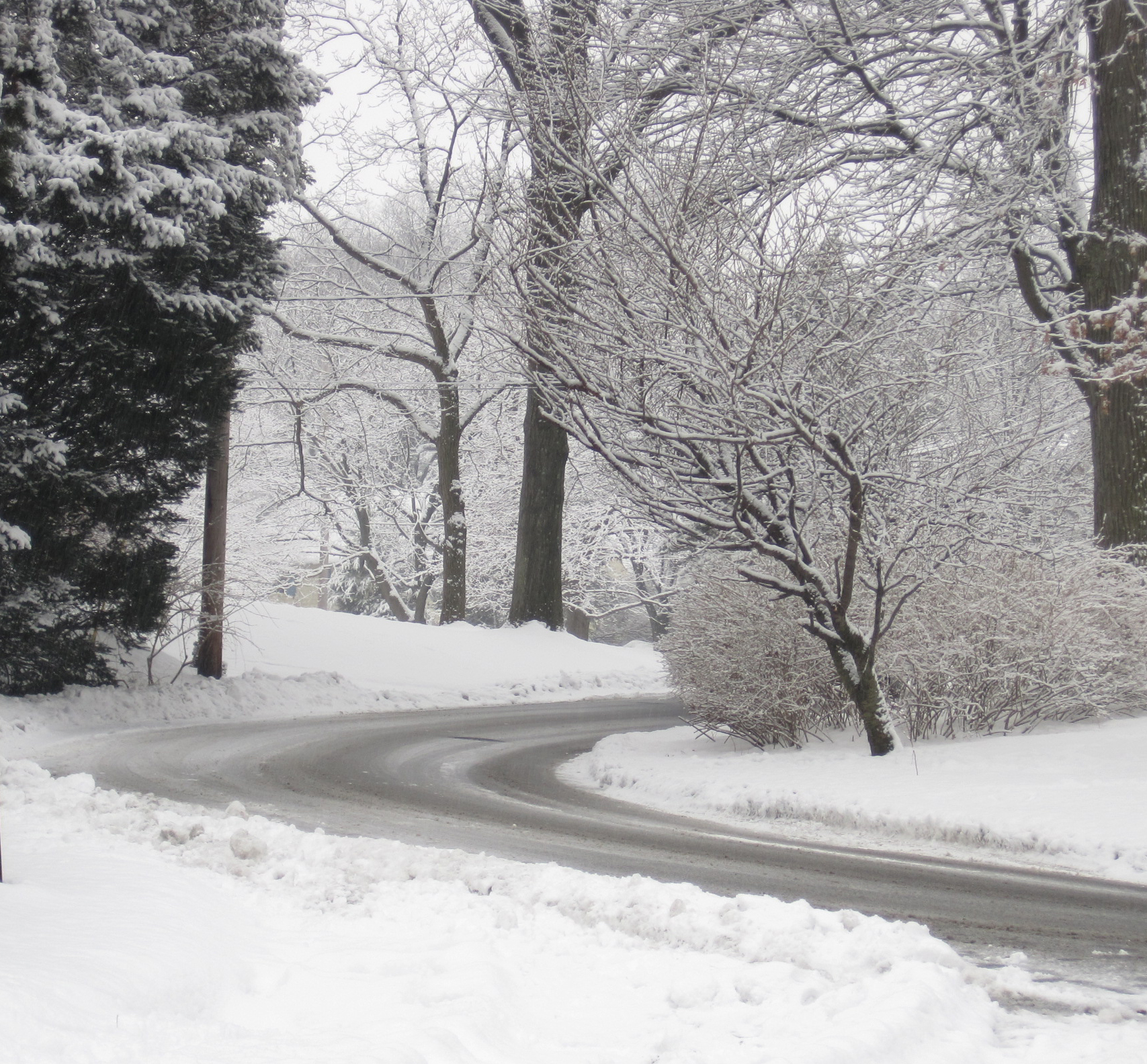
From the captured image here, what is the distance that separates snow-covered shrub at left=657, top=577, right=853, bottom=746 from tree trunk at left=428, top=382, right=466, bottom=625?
1275cm

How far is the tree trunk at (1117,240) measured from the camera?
1167 cm

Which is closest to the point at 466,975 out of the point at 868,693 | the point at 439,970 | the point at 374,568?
the point at 439,970

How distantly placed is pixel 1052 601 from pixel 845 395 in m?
2.91

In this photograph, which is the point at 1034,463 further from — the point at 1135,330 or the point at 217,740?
the point at 217,740

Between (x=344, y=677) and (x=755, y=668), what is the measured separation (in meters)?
8.99

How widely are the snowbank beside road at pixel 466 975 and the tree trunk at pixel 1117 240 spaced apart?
850cm

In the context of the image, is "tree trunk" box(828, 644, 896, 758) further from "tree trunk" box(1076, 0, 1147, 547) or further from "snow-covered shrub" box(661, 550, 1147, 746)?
"tree trunk" box(1076, 0, 1147, 547)

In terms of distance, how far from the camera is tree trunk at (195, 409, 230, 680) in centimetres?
1488

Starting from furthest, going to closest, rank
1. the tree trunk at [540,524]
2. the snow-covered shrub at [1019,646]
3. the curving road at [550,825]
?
the tree trunk at [540,524]
the snow-covered shrub at [1019,646]
the curving road at [550,825]

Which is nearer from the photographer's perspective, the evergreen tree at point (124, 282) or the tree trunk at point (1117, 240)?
Answer: the evergreen tree at point (124, 282)

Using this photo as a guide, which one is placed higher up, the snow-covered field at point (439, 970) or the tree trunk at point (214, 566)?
the tree trunk at point (214, 566)

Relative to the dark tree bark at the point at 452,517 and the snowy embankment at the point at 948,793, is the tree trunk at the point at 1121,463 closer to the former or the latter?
the snowy embankment at the point at 948,793

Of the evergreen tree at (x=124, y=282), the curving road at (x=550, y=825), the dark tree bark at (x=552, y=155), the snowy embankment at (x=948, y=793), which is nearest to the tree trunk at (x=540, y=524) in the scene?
the curving road at (x=550, y=825)

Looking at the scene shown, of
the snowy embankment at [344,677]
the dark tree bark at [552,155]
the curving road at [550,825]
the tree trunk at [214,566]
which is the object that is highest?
the dark tree bark at [552,155]
